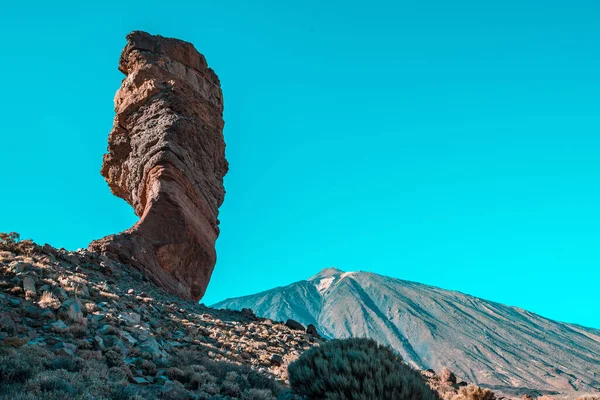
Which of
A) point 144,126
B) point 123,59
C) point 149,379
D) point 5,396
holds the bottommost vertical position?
point 5,396

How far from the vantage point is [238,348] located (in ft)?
41.8

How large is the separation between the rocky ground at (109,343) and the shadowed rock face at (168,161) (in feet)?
15.1

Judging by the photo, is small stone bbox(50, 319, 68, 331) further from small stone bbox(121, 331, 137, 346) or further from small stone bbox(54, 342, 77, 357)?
small stone bbox(121, 331, 137, 346)

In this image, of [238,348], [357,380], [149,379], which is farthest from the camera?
[238,348]

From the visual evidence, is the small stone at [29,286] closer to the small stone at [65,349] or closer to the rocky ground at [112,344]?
the rocky ground at [112,344]

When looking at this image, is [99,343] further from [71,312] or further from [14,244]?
[14,244]

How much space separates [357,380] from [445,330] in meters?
169

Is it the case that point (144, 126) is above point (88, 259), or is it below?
above

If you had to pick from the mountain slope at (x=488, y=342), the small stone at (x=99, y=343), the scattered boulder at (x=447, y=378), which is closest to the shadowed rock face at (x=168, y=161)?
the small stone at (x=99, y=343)

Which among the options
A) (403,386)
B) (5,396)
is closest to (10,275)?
(5,396)

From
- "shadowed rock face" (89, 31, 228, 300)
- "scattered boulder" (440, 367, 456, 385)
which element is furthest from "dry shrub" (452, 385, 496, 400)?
"shadowed rock face" (89, 31, 228, 300)

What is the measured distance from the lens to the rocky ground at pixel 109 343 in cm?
688

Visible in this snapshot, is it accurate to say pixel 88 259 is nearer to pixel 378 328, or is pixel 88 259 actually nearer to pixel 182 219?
pixel 182 219

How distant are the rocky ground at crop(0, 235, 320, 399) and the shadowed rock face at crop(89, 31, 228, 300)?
4608 mm
